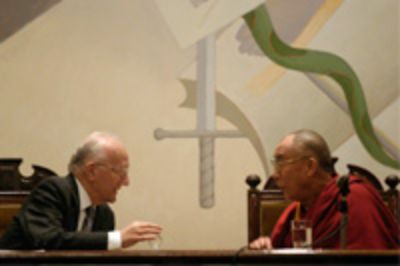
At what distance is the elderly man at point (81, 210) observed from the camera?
3.71m

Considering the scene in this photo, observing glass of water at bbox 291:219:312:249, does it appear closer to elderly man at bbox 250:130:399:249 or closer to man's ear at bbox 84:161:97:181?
elderly man at bbox 250:130:399:249

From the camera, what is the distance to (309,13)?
5.59 m

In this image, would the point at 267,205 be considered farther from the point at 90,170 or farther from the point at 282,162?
the point at 90,170

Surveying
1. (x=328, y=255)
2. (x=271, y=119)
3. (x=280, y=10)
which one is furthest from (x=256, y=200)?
(x=328, y=255)

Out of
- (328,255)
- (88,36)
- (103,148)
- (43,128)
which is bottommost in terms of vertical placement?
(328,255)

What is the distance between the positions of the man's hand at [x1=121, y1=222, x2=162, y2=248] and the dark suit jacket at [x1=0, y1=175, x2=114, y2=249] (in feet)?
0.29

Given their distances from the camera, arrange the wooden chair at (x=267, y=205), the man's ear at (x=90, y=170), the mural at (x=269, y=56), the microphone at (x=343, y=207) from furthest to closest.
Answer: the mural at (x=269, y=56), the wooden chair at (x=267, y=205), the man's ear at (x=90, y=170), the microphone at (x=343, y=207)

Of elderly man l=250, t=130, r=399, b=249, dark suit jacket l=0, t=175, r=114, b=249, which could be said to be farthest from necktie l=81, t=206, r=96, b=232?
elderly man l=250, t=130, r=399, b=249

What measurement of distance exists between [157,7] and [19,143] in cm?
125

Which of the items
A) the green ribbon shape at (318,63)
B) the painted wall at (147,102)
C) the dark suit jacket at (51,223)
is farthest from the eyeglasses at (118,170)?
the green ribbon shape at (318,63)

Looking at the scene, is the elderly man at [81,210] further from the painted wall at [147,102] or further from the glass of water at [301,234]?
the painted wall at [147,102]

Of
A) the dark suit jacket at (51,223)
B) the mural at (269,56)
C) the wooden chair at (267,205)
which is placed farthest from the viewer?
the mural at (269,56)

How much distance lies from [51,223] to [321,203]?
1226 millimetres

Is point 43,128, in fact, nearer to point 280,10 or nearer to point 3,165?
point 3,165
